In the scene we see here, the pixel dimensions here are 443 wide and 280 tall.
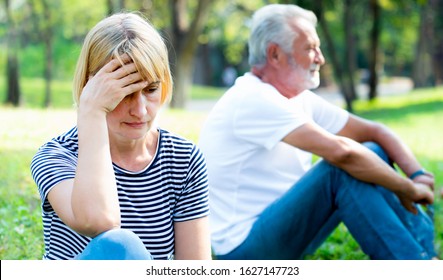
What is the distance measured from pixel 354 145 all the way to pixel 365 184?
206 millimetres

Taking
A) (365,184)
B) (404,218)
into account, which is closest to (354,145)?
(365,184)

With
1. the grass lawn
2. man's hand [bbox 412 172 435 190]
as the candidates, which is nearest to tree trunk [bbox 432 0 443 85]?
the grass lawn

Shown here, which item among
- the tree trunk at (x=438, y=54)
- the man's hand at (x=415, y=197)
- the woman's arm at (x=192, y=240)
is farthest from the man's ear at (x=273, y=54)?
the tree trunk at (x=438, y=54)

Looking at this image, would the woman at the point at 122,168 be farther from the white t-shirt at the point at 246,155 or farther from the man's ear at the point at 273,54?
the man's ear at the point at 273,54

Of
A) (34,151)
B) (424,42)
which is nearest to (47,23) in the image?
(424,42)

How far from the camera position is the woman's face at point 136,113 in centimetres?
263

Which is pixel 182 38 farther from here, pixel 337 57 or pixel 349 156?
pixel 349 156

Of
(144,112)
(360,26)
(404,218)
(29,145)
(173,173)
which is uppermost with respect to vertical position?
(144,112)

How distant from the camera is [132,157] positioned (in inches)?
110

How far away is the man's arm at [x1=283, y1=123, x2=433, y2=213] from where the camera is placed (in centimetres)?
371

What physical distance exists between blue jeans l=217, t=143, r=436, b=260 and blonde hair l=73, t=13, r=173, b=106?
1.32 m

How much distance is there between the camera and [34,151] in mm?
7035

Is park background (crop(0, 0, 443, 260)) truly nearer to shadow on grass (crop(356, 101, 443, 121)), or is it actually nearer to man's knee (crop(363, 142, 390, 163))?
shadow on grass (crop(356, 101, 443, 121))
